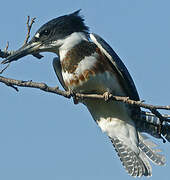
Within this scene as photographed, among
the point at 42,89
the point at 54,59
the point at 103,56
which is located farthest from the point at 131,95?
the point at 42,89

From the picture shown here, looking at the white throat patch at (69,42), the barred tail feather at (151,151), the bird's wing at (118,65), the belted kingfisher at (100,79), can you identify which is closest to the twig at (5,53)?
the belted kingfisher at (100,79)

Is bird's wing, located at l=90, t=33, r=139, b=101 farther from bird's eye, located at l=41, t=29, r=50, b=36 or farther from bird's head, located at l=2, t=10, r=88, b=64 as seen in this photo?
bird's eye, located at l=41, t=29, r=50, b=36

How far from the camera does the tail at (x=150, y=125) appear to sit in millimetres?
4902

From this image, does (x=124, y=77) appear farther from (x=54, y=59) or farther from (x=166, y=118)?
(x=166, y=118)

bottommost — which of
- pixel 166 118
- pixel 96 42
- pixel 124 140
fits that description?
pixel 124 140

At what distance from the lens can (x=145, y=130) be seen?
5469 millimetres

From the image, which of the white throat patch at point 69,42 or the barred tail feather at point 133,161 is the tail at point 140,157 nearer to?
the barred tail feather at point 133,161

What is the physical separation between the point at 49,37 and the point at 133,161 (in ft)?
6.14

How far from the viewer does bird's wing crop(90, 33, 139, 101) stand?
197 inches

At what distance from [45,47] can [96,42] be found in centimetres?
62

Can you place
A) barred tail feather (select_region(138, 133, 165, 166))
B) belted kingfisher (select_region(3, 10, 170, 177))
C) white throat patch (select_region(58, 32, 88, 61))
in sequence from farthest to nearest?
barred tail feather (select_region(138, 133, 165, 166)) < white throat patch (select_region(58, 32, 88, 61)) < belted kingfisher (select_region(3, 10, 170, 177))

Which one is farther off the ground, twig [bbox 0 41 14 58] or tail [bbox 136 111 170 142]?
twig [bbox 0 41 14 58]

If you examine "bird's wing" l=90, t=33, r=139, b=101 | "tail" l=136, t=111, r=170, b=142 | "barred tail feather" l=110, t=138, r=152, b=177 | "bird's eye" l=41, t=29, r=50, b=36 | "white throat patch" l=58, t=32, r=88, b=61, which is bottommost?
"barred tail feather" l=110, t=138, r=152, b=177

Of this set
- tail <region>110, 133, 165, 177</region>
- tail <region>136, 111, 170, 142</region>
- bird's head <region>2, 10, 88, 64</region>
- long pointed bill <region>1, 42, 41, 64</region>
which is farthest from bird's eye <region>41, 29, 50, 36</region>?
A: tail <region>110, 133, 165, 177</region>
